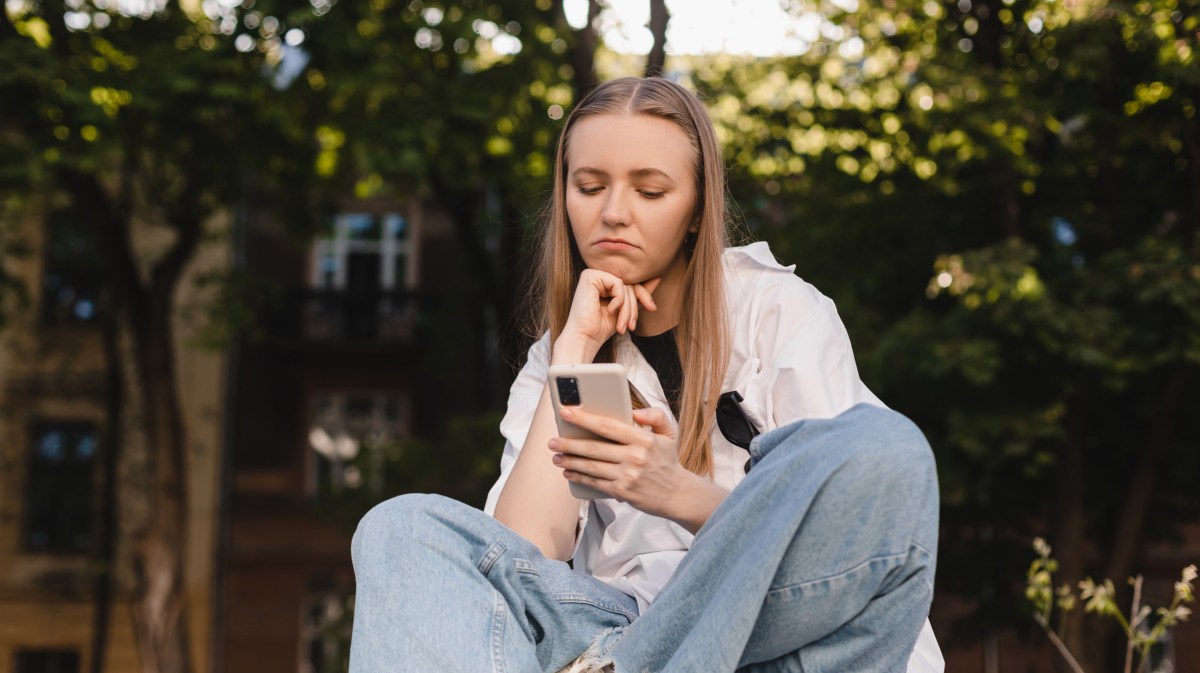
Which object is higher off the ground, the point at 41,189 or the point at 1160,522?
the point at 41,189

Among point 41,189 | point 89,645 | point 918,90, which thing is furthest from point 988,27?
point 89,645

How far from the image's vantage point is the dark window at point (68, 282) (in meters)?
17.6

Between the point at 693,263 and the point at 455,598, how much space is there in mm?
952

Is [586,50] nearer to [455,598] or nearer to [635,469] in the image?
[635,469]

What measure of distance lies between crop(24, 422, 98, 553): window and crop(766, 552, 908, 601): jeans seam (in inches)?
690

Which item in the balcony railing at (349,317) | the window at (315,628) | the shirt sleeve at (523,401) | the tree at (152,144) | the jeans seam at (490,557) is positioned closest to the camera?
the jeans seam at (490,557)

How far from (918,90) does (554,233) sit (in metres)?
7.35

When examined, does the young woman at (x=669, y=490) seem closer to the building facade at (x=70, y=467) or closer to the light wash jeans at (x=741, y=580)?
the light wash jeans at (x=741, y=580)

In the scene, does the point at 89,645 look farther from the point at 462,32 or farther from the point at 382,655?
the point at 382,655

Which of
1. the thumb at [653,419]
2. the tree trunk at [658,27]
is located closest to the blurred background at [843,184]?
the tree trunk at [658,27]

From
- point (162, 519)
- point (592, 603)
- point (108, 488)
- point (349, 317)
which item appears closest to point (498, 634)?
point (592, 603)

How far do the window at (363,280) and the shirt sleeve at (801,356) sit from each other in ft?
53.2

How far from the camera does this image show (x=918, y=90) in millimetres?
9281

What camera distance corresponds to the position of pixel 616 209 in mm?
2363
